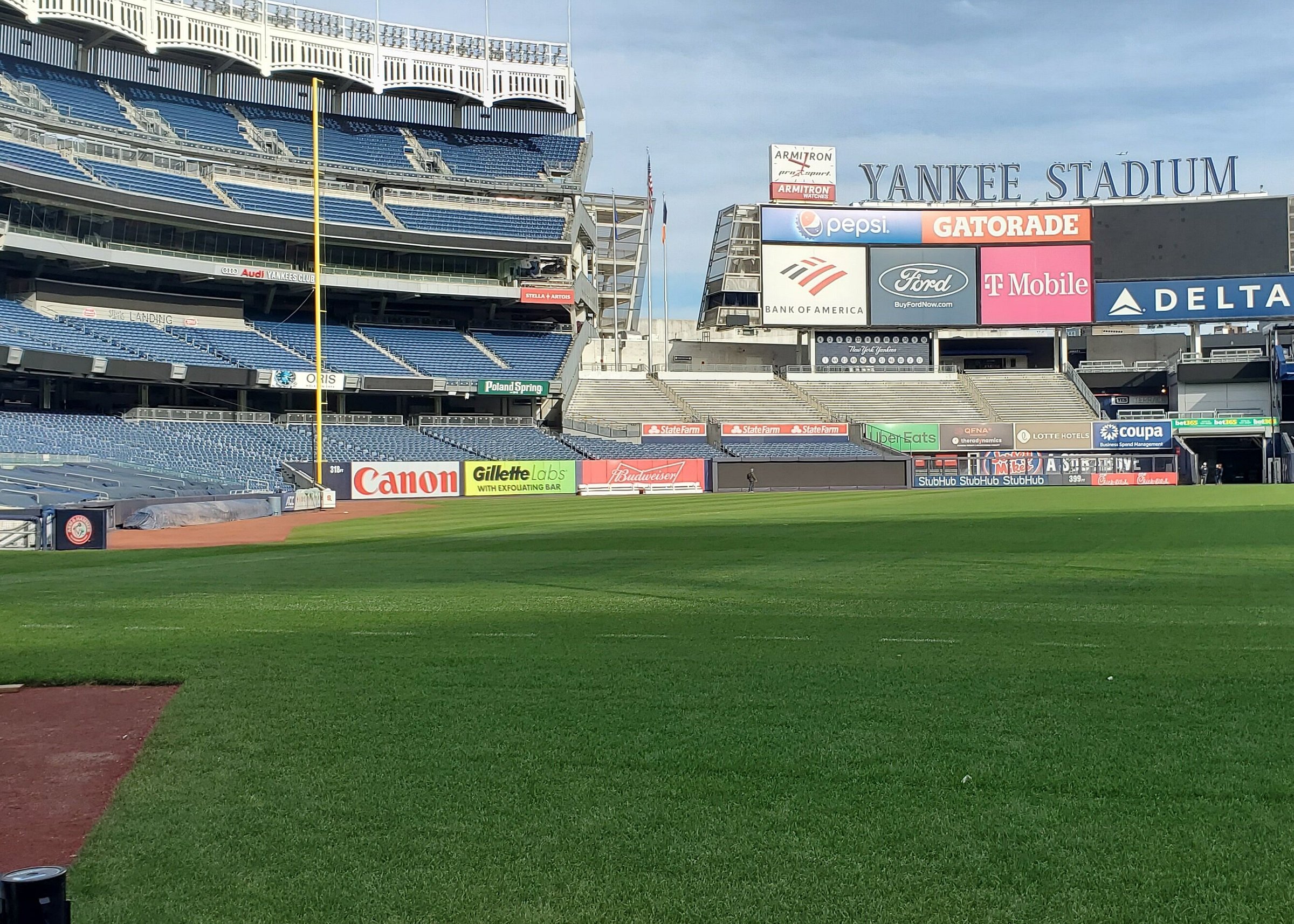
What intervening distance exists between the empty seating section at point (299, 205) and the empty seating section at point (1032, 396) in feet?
120

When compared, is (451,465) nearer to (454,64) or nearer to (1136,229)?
(454,64)

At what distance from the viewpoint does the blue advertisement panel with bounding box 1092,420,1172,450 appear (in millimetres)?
58844

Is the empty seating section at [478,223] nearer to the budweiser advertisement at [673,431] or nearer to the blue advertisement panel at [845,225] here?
the budweiser advertisement at [673,431]

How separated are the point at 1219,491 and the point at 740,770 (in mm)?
44488

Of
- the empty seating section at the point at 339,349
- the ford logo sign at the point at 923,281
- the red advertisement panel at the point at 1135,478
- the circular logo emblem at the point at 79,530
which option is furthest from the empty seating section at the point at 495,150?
the circular logo emblem at the point at 79,530

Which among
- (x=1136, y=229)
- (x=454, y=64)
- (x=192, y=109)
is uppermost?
(x=454, y=64)

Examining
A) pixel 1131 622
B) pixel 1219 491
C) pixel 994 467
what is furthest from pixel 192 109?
pixel 1131 622

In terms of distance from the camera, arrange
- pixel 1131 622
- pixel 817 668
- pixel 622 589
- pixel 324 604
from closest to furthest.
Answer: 1. pixel 817 668
2. pixel 1131 622
3. pixel 324 604
4. pixel 622 589

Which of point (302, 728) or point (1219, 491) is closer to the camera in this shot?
point (302, 728)

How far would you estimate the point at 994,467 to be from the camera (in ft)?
184

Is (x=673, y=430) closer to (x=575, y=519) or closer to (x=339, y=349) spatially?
(x=339, y=349)

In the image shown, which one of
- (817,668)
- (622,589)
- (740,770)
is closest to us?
(740,770)

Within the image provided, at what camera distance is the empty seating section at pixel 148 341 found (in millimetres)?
47625

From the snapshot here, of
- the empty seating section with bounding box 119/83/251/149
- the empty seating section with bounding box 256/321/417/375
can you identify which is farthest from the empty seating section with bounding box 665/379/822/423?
the empty seating section with bounding box 119/83/251/149
